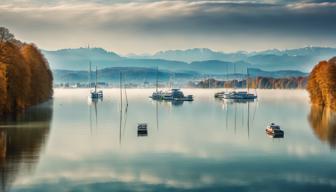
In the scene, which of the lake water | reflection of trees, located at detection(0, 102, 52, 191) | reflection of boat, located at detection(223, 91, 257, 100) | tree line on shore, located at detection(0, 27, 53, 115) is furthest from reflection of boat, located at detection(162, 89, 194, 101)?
the lake water

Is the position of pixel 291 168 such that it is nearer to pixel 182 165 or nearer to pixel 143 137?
pixel 182 165

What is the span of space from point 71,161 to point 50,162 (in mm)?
1648

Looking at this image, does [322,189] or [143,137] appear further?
[143,137]

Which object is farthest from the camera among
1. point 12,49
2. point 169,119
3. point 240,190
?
point 169,119

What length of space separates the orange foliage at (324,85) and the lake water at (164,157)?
2985 cm

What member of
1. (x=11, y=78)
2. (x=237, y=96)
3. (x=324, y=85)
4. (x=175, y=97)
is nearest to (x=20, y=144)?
(x=11, y=78)

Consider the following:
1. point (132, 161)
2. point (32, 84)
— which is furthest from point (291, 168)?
point (32, 84)

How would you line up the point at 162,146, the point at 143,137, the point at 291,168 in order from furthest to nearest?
the point at 143,137 < the point at 162,146 < the point at 291,168

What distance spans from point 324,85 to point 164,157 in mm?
→ 63776

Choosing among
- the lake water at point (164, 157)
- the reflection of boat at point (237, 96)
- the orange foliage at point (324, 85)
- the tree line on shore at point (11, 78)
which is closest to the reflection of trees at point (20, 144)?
the lake water at point (164, 157)

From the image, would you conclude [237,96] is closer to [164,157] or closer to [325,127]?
[325,127]

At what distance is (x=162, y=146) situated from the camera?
175 feet

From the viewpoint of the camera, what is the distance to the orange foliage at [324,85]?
103 meters

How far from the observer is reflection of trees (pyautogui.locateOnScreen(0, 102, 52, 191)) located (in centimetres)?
3873
